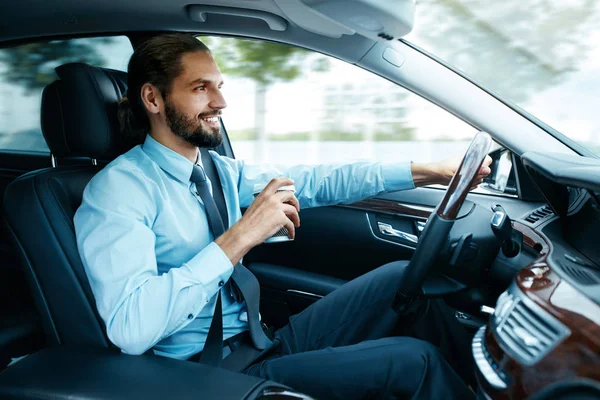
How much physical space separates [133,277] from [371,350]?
24.9 inches

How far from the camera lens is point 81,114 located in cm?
168

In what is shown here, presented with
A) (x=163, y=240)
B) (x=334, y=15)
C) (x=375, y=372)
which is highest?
(x=334, y=15)

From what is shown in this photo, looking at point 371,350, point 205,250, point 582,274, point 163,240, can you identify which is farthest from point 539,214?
point 163,240

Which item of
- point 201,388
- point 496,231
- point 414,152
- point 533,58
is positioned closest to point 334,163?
point 414,152

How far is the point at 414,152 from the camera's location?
2.34m

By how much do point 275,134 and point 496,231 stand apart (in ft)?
4.63

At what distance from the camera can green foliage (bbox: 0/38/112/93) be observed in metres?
2.47

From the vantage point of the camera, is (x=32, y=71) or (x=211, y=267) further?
(x=32, y=71)

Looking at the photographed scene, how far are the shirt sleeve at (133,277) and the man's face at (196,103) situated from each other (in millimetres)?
372

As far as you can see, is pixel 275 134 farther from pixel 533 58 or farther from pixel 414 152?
pixel 533 58

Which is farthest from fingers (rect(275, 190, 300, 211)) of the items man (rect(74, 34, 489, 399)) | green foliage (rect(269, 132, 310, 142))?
green foliage (rect(269, 132, 310, 142))

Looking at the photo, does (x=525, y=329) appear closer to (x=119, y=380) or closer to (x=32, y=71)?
(x=119, y=380)

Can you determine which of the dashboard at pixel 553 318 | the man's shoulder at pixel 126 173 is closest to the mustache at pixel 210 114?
the man's shoulder at pixel 126 173

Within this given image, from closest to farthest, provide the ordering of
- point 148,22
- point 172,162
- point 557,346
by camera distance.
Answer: point 557,346 → point 172,162 → point 148,22
